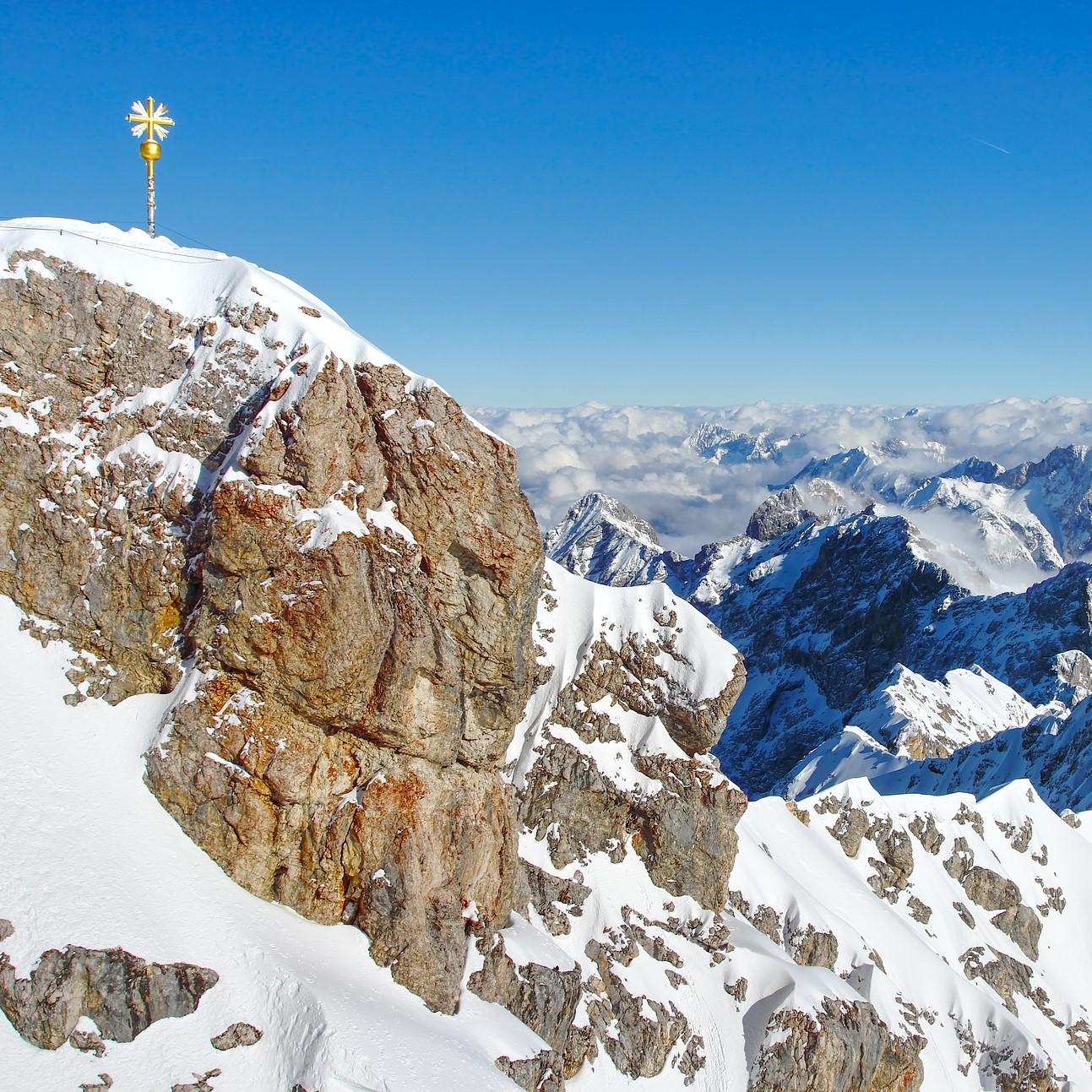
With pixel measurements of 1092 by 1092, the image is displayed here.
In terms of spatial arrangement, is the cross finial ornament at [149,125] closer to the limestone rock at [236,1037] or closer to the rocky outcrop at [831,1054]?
the limestone rock at [236,1037]

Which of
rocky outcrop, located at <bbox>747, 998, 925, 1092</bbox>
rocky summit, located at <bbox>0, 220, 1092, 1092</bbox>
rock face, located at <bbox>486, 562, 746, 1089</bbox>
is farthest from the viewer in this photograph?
rocky outcrop, located at <bbox>747, 998, 925, 1092</bbox>

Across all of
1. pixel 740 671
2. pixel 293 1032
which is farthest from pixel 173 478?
pixel 740 671

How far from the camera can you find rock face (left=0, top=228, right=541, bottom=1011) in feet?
137

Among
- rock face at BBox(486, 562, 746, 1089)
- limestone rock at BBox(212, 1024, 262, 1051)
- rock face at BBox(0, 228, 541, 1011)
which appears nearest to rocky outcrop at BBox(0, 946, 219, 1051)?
limestone rock at BBox(212, 1024, 262, 1051)

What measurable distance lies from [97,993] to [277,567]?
711 inches

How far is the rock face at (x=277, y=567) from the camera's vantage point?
4178 centimetres

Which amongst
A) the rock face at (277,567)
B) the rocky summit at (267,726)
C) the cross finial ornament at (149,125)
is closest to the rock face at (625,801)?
the rocky summit at (267,726)

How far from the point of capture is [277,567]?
41688 mm

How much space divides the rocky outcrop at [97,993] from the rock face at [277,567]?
5.96 meters

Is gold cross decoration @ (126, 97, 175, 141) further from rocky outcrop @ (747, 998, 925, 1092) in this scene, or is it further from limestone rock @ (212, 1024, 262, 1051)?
rocky outcrop @ (747, 998, 925, 1092)

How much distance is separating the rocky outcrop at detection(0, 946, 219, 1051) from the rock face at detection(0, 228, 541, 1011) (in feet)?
19.6

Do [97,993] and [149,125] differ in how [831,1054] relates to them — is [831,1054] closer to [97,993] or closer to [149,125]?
[97,993]

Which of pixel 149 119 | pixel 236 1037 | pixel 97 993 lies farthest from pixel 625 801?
pixel 149 119

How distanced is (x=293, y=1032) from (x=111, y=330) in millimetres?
33295
